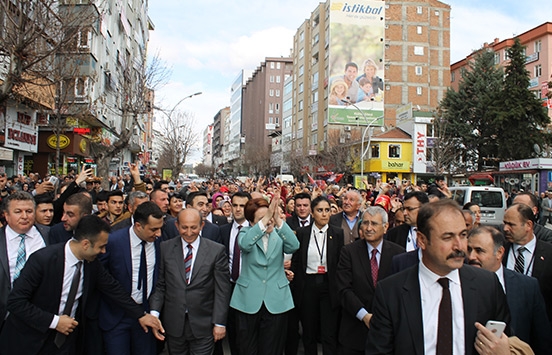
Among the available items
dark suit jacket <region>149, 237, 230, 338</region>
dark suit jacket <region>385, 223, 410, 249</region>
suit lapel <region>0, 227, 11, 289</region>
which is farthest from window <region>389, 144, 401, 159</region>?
suit lapel <region>0, 227, 11, 289</region>

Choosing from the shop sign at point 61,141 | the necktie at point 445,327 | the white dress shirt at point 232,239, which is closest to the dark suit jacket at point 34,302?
the white dress shirt at point 232,239

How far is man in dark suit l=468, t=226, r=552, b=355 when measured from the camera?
126 inches

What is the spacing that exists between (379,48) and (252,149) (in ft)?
146

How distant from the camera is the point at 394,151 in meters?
49.8

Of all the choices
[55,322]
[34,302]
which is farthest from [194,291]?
[34,302]

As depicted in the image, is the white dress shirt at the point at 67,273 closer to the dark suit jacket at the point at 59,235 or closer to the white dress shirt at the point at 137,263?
the white dress shirt at the point at 137,263

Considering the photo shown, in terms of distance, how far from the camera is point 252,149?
A: 315 feet

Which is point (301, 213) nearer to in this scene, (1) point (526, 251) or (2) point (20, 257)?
(1) point (526, 251)

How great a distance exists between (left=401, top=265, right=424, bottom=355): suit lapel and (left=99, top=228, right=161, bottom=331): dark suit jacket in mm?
2849

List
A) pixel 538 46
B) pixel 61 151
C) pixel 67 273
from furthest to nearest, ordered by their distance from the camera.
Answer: pixel 538 46
pixel 61 151
pixel 67 273

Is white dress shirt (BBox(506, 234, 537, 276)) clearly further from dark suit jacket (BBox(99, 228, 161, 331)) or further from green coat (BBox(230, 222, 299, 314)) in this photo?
dark suit jacket (BBox(99, 228, 161, 331))

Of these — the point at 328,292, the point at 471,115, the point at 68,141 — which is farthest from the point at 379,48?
the point at 328,292

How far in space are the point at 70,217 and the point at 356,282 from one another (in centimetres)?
335

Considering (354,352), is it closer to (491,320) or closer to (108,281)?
(491,320)
